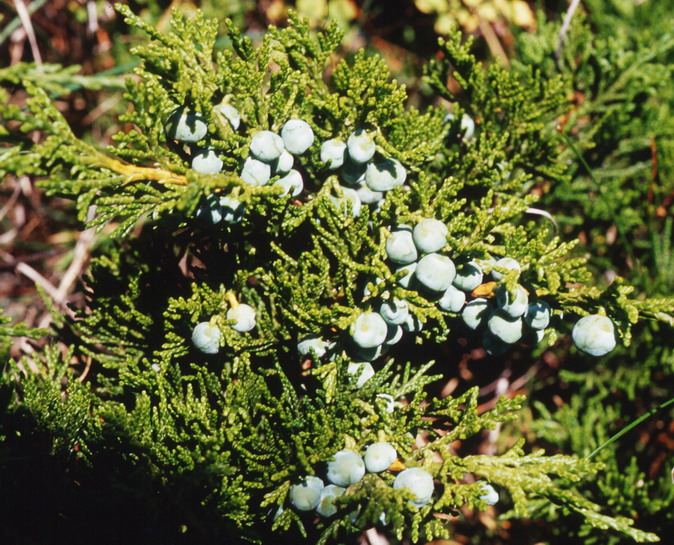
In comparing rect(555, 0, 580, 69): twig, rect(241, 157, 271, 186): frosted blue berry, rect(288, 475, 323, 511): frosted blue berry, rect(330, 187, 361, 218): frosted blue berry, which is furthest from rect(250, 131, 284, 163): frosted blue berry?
rect(555, 0, 580, 69): twig

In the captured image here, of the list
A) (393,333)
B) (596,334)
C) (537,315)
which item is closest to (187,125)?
(393,333)

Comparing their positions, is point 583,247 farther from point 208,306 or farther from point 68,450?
point 68,450

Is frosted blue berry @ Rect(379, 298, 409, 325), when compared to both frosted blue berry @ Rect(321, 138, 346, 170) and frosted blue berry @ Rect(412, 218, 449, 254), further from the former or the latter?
frosted blue berry @ Rect(321, 138, 346, 170)

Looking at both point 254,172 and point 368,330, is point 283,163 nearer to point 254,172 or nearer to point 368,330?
point 254,172

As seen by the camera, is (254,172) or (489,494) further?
(489,494)

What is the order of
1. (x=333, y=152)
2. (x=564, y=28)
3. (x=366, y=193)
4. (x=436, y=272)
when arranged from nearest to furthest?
(x=436, y=272), (x=333, y=152), (x=366, y=193), (x=564, y=28)

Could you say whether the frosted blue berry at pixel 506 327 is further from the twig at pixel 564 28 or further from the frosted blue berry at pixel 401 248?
the twig at pixel 564 28

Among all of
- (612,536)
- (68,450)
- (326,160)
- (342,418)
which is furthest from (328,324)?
(612,536)

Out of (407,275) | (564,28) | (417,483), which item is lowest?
(417,483)
